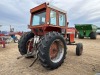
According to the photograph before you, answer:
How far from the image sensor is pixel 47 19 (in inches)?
171

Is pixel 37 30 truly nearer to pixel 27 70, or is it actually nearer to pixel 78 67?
pixel 27 70

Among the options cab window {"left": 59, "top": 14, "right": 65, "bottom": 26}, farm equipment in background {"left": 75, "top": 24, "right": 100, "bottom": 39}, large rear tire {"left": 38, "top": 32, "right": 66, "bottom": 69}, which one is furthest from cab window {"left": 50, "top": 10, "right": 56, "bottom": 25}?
farm equipment in background {"left": 75, "top": 24, "right": 100, "bottom": 39}

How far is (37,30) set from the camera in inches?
190

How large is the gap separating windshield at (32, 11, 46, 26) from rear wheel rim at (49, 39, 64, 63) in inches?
37.1

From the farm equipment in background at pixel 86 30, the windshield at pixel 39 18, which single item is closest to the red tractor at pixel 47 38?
the windshield at pixel 39 18

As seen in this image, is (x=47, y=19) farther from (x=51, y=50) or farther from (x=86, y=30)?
(x=86, y=30)

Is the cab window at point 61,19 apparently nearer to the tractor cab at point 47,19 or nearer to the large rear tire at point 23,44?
the tractor cab at point 47,19

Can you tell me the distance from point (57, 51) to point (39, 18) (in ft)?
4.69

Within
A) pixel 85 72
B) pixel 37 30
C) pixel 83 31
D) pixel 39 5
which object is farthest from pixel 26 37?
pixel 83 31

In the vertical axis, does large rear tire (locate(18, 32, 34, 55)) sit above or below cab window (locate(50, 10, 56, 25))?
below

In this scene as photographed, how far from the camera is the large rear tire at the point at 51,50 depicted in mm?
3732

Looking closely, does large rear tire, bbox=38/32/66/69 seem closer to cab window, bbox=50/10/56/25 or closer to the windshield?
cab window, bbox=50/10/56/25

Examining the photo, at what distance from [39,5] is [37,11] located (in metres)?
0.42

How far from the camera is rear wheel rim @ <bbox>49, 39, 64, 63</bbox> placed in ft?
14.2
